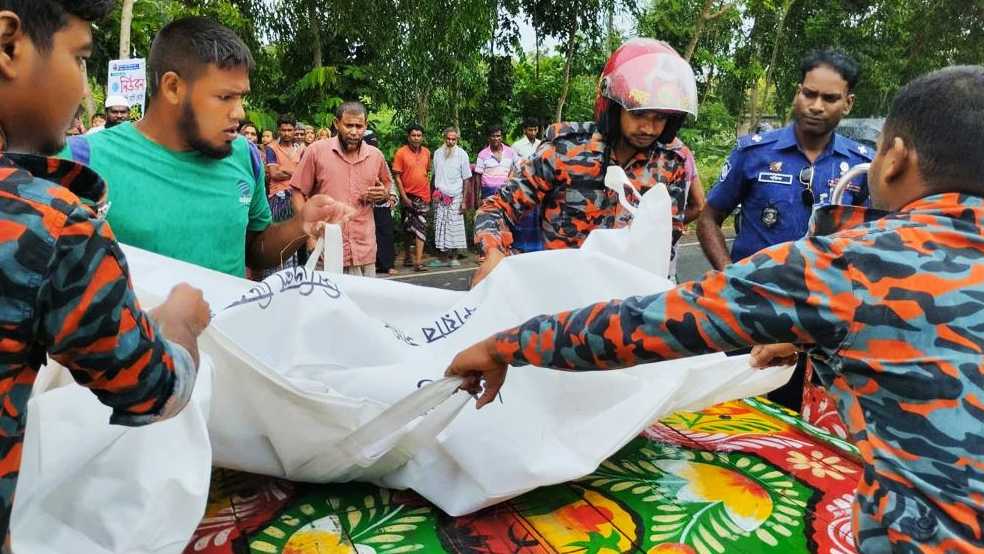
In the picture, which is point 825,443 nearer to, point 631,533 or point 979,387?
point 631,533

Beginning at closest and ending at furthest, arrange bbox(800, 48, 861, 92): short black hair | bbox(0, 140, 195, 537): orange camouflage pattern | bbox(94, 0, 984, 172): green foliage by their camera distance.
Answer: bbox(0, 140, 195, 537): orange camouflage pattern
bbox(800, 48, 861, 92): short black hair
bbox(94, 0, 984, 172): green foliage

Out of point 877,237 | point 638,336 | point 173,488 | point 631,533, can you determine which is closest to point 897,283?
point 877,237

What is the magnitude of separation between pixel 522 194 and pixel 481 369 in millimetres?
1301

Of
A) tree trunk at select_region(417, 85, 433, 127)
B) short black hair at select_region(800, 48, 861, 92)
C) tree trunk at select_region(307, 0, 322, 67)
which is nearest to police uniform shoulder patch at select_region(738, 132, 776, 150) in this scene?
short black hair at select_region(800, 48, 861, 92)

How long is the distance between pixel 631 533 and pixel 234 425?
2.71 feet

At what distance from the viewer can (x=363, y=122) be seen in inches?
225

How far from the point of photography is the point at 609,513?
5.21 ft

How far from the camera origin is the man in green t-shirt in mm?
2018

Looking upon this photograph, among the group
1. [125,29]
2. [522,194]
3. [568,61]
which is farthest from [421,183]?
[522,194]

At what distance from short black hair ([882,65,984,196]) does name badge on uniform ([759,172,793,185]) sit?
6.15 feet

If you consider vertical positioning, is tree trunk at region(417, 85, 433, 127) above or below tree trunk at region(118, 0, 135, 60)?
below

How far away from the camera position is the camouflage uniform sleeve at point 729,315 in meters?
1.08

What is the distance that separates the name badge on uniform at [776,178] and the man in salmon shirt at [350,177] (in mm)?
3081

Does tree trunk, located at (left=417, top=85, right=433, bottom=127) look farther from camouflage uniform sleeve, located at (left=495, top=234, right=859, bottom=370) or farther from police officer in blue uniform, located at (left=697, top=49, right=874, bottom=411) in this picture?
camouflage uniform sleeve, located at (left=495, top=234, right=859, bottom=370)
